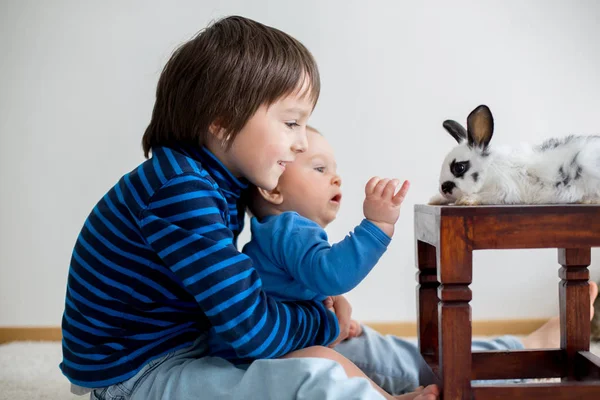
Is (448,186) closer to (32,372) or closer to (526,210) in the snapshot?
(526,210)

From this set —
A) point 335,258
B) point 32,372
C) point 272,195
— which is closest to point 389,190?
point 335,258

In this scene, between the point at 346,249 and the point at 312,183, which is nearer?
the point at 346,249

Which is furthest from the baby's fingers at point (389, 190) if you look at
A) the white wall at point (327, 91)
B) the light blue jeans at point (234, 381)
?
the white wall at point (327, 91)

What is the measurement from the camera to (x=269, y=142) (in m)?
0.85

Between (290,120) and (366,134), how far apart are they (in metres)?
0.93

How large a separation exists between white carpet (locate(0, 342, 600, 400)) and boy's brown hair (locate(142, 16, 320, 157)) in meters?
0.59

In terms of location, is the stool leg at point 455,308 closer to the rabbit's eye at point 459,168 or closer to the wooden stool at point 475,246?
the wooden stool at point 475,246

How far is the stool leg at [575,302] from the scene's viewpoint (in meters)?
0.95

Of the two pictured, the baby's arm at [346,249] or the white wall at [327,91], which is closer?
the baby's arm at [346,249]

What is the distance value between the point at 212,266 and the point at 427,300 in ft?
1.13

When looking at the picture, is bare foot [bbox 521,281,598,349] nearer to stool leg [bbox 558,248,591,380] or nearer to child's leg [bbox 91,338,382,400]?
stool leg [bbox 558,248,591,380]

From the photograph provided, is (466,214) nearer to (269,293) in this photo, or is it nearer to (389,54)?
(269,293)

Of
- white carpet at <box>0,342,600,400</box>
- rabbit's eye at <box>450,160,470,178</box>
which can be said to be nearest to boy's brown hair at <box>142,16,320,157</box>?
rabbit's eye at <box>450,160,470,178</box>

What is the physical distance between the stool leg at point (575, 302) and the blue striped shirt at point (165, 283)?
369 millimetres
